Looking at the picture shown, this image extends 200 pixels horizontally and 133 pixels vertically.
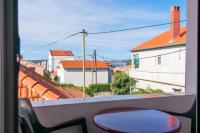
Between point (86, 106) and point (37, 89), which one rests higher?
point (37, 89)

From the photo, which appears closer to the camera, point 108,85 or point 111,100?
point 111,100

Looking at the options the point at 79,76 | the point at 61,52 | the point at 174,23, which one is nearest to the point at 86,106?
the point at 79,76

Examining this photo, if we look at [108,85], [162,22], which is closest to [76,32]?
[108,85]

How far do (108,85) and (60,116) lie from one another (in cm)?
165

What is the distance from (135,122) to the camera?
72.2 inches

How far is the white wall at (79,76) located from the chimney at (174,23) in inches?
141

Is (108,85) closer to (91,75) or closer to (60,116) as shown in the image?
(91,75)

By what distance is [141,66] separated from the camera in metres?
6.55

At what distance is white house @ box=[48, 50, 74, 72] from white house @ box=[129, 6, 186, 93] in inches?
106

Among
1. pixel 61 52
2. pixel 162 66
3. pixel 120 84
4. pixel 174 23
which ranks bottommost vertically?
pixel 120 84

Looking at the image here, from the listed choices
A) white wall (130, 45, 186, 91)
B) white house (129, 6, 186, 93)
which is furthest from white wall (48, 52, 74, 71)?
white wall (130, 45, 186, 91)

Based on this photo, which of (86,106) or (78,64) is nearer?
(86,106)

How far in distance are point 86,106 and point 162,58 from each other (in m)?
5.69

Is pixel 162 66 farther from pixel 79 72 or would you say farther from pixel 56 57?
pixel 56 57
